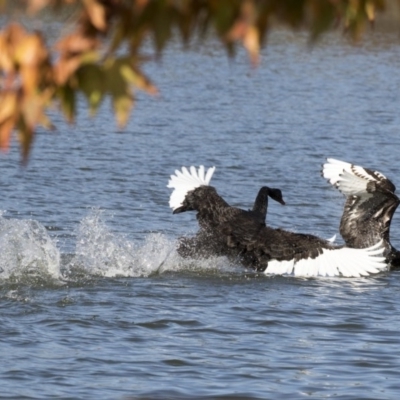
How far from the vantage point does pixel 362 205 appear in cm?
1130

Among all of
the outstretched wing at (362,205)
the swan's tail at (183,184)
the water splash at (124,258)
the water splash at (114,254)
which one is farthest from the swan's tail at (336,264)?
the swan's tail at (183,184)

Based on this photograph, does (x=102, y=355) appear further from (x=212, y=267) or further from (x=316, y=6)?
(x=316, y=6)

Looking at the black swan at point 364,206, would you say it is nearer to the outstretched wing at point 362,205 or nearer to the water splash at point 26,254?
the outstretched wing at point 362,205

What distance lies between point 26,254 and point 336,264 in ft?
9.82

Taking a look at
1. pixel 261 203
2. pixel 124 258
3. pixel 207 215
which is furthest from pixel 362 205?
pixel 124 258

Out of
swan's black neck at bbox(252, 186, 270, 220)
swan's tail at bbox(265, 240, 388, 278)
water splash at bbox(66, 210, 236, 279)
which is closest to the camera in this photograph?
water splash at bbox(66, 210, 236, 279)

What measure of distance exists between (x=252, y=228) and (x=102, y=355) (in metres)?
3.58

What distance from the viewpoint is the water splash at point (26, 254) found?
9.90 metres

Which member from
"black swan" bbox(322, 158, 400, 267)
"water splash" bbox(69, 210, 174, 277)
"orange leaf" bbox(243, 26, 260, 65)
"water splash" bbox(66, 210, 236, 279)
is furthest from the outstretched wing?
"orange leaf" bbox(243, 26, 260, 65)

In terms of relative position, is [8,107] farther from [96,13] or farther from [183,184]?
[183,184]

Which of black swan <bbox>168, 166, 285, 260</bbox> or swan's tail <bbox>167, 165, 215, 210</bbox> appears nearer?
black swan <bbox>168, 166, 285, 260</bbox>

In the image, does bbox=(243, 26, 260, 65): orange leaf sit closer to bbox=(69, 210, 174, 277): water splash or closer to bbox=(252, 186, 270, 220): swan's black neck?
bbox=(69, 210, 174, 277): water splash

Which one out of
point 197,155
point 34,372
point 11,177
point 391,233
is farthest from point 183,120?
point 34,372

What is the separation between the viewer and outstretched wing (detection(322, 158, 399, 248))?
11.1 metres
